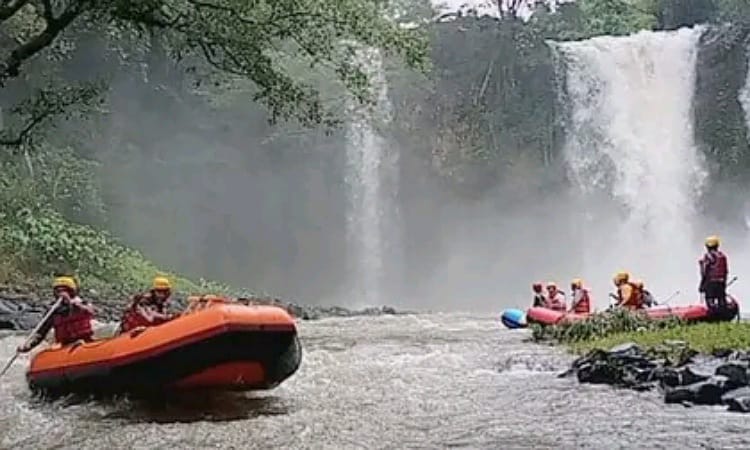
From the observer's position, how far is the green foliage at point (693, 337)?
35.0 feet

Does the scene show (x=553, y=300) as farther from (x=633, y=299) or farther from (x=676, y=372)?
(x=676, y=372)

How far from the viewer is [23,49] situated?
12227 millimetres

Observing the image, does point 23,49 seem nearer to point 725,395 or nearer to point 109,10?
point 109,10

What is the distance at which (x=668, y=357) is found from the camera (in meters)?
10.3

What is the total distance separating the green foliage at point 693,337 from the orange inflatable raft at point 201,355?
4.25 m

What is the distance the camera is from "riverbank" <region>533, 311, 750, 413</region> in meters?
8.55

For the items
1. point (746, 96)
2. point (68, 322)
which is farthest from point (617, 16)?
point (68, 322)

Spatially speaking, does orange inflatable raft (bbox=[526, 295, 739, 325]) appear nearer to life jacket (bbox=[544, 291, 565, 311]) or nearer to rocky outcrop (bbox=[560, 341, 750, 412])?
life jacket (bbox=[544, 291, 565, 311])

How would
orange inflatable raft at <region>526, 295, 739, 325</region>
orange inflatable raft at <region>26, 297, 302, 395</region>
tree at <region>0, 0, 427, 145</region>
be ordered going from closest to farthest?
orange inflatable raft at <region>26, 297, 302, 395</region> → tree at <region>0, 0, 427, 145</region> → orange inflatable raft at <region>526, 295, 739, 325</region>

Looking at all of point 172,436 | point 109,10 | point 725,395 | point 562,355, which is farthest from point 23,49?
point 725,395

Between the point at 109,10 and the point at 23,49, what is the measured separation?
5.09 ft

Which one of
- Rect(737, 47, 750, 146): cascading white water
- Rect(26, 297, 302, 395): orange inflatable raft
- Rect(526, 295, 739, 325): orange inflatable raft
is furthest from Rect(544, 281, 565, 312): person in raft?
Rect(737, 47, 750, 146): cascading white water

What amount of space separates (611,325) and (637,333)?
65 cm

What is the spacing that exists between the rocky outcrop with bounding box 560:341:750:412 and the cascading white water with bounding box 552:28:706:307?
20.0 m
